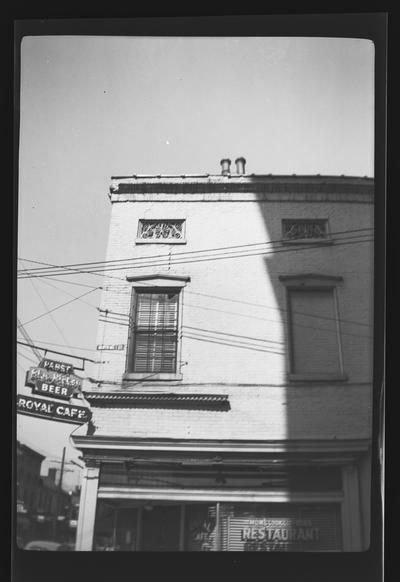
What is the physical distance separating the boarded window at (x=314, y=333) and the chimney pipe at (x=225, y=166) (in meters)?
1.89

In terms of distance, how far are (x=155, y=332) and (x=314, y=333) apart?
6.95 ft

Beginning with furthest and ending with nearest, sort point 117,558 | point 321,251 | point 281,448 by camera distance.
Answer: point 321,251
point 281,448
point 117,558

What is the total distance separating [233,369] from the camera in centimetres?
704

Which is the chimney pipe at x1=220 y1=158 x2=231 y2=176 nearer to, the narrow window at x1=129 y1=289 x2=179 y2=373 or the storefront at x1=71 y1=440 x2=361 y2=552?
the narrow window at x1=129 y1=289 x2=179 y2=373

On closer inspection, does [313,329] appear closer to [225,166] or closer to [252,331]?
[252,331]

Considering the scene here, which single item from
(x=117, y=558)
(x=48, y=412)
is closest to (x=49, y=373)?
(x=48, y=412)

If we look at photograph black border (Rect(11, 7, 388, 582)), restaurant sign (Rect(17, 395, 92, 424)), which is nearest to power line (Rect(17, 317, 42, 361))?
photograph black border (Rect(11, 7, 388, 582))

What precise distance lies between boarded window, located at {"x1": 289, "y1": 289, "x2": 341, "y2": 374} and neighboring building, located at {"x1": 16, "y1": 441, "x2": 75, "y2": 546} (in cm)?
328

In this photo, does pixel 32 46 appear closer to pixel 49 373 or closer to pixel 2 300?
pixel 2 300

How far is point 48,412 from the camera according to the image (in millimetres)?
6680

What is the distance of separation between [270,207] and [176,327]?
211 cm

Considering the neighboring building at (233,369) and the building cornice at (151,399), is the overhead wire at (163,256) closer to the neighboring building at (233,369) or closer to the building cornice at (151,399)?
the neighboring building at (233,369)

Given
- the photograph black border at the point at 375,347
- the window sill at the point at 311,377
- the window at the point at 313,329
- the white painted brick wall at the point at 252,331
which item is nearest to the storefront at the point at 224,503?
the photograph black border at the point at 375,347

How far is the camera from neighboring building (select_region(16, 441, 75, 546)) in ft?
20.0
